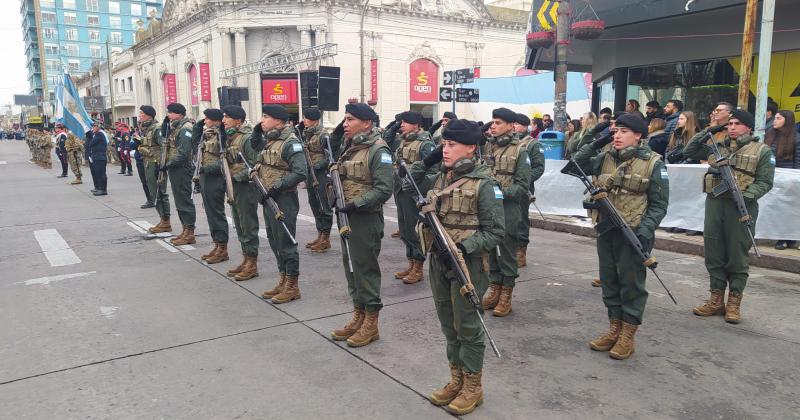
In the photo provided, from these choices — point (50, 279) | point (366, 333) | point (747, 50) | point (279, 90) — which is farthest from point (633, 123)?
point (279, 90)

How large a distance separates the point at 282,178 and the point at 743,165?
446 centimetres

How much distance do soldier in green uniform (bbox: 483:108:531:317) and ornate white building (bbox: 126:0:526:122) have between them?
21.8 metres

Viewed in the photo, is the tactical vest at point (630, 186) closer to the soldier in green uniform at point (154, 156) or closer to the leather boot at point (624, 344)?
the leather boot at point (624, 344)

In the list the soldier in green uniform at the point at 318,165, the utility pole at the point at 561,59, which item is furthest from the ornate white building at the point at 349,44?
the soldier in green uniform at the point at 318,165

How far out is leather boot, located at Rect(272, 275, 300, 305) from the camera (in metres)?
5.60

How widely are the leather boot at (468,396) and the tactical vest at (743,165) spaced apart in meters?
3.37

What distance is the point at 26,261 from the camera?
7.53 meters

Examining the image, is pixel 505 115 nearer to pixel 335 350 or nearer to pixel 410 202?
pixel 410 202

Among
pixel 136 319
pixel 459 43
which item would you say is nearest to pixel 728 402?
pixel 136 319

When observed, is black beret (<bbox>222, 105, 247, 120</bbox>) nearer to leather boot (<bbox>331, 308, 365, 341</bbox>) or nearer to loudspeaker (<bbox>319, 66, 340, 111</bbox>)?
leather boot (<bbox>331, 308, 365, 341</bbox>)

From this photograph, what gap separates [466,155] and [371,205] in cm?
116

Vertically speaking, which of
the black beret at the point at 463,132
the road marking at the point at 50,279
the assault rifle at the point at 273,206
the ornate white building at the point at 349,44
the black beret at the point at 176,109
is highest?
the ornate white building at the point at 349,44

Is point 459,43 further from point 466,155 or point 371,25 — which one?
point 466,155

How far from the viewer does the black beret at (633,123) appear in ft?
13.9
